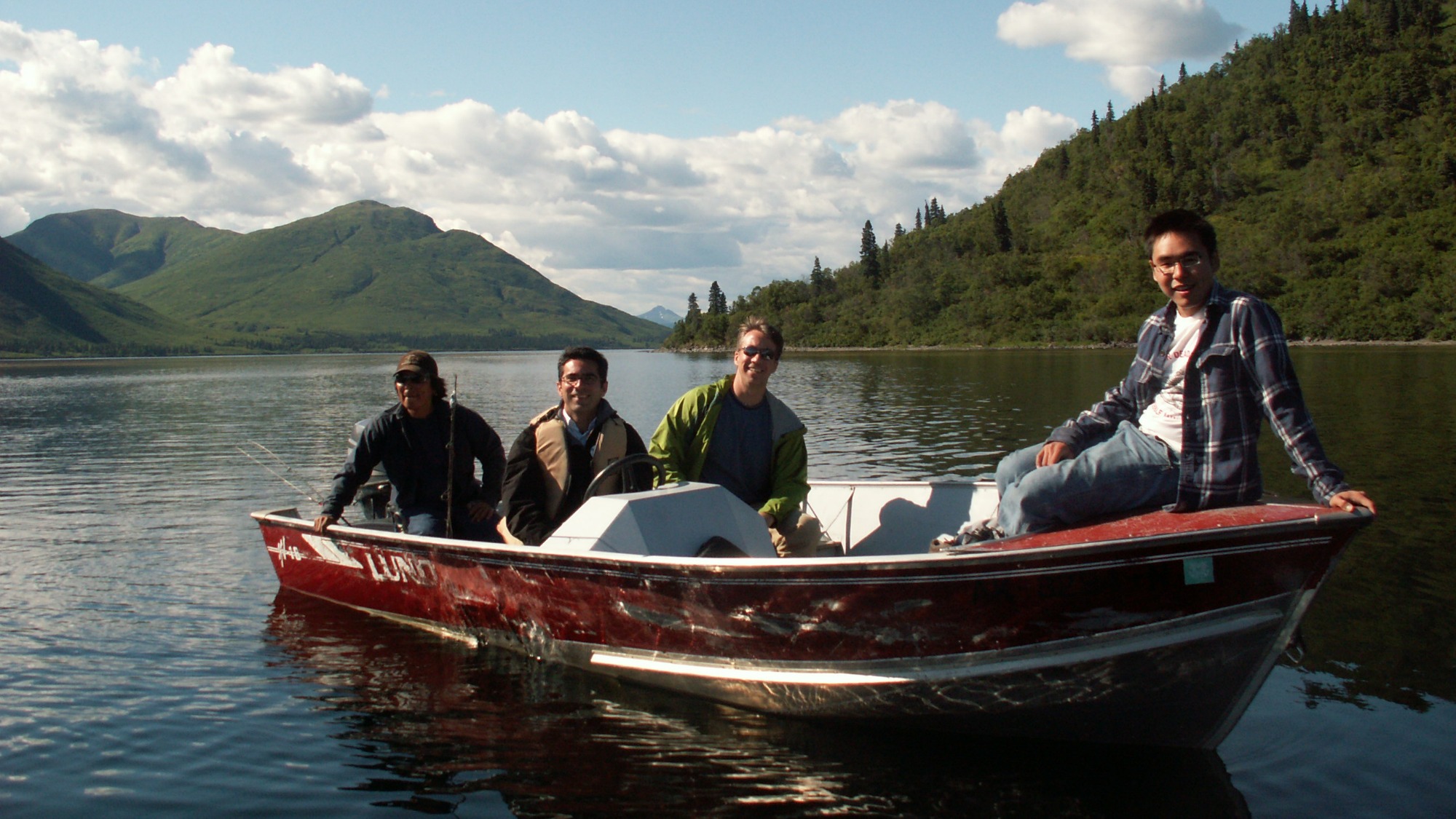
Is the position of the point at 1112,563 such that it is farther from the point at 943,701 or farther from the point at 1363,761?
the point at 1363,761

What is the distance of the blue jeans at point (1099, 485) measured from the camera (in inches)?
187

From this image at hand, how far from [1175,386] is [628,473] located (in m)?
3.48

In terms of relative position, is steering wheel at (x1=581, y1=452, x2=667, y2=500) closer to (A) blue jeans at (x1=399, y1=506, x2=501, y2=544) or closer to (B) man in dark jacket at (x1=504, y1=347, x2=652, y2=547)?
(B) man in dark jacket at (x1=504, y1=347, x2=652, y2=547)

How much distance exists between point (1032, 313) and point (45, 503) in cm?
12901

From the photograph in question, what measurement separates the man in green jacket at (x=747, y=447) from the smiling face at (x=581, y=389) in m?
0.52

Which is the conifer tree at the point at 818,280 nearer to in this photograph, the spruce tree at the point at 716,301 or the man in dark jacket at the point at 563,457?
the spruce tree at the point at 716,301

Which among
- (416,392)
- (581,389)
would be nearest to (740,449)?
(581,389)

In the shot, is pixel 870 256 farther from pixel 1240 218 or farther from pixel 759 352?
pixel 759 352

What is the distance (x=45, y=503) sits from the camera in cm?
1471

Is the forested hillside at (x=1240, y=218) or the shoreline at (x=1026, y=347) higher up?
the forested hillside at (x=1240, y=218)

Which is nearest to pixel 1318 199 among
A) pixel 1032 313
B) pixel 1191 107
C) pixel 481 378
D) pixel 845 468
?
pixel 1032 313

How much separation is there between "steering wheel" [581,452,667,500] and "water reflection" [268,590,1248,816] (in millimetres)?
1378

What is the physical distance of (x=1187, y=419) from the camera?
4484mm

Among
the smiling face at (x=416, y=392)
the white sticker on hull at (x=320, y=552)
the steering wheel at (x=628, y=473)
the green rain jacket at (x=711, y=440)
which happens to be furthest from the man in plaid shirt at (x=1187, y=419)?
the white sticker on hull at (x=320, y=552)
